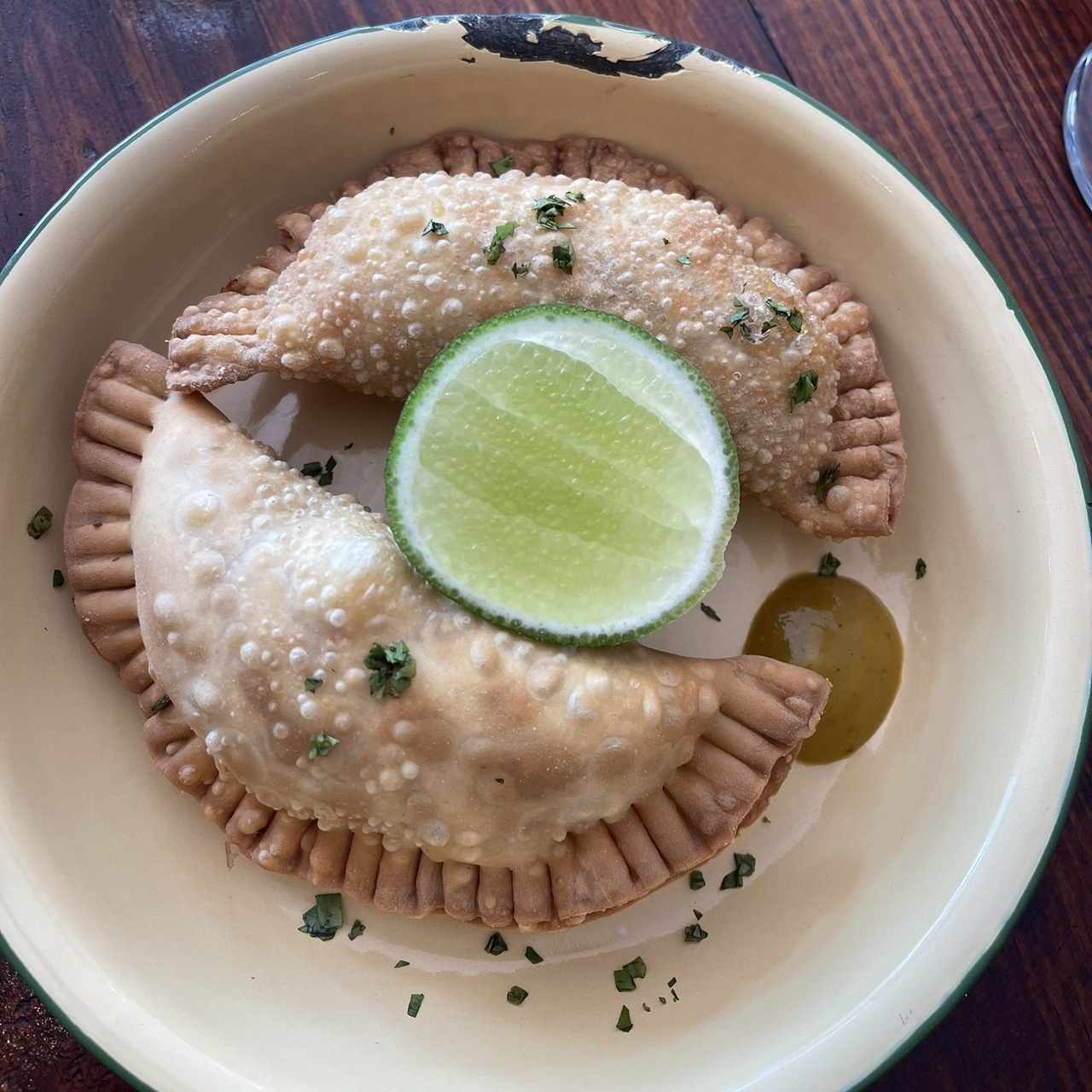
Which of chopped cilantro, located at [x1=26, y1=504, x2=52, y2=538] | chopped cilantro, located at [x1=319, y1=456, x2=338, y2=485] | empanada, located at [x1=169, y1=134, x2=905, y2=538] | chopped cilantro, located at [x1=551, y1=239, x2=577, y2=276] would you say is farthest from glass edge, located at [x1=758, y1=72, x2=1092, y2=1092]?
chopped cilantro, located at [x1=26, y1=504, x2=52, y2=538]

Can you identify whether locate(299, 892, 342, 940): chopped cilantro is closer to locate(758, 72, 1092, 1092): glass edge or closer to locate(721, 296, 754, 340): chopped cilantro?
locate(758, 72, 1092, 1092): glass edge

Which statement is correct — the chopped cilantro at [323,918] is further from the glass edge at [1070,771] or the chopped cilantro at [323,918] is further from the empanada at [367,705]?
the glass edge at [1070,771]

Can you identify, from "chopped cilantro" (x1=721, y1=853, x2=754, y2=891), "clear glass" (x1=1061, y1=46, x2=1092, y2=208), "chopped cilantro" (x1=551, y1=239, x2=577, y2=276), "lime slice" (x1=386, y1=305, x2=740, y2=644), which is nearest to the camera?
"lime slice" (x1=386, y1=305, x2=740, y2=644)

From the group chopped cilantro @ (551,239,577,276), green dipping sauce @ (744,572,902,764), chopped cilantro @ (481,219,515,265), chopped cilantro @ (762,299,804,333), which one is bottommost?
green dipping sauce @ (744,572,902,764)

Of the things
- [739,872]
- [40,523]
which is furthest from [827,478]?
[40,523]

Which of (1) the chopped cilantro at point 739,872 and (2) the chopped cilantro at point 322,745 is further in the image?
(1) the chopped cilantro at point 739,872

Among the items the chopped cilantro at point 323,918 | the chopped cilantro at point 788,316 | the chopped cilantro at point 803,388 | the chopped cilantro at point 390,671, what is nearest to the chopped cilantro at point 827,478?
the chopped cilantro at point 803,388

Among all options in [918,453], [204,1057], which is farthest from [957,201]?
[204,1057]

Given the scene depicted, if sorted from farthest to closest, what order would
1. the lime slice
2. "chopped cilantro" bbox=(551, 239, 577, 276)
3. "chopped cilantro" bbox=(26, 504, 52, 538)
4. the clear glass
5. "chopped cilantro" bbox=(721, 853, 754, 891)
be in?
1. the clear glass
2. "chopped cilantro" bbox=(721, 853, 754, 891)
3. "chopped cilantro" bbox=(26, 504, 52, 538)
4. "chopped cilantro" bbox=(551, 239, 577, 276)
5. the lime slice
